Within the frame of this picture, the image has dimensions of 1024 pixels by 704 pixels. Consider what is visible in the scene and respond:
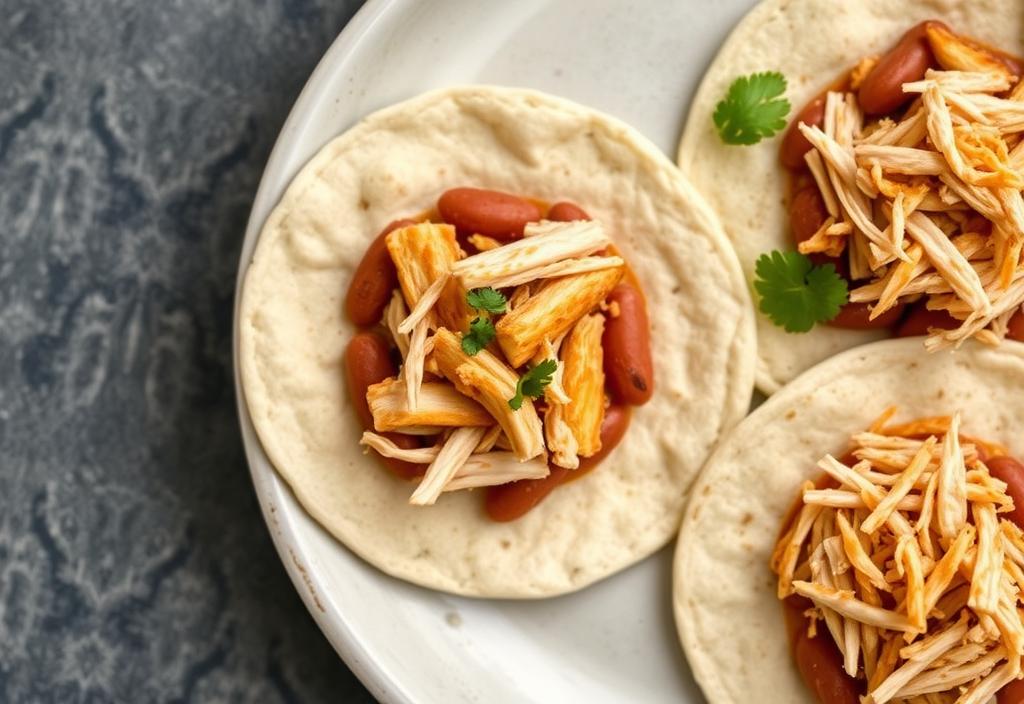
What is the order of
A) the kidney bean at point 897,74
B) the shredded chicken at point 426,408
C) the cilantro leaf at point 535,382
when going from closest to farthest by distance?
the cilantro leaf at point 535,382 → the shredded chicken at point 426,408 → the kidney bean at point 897,74

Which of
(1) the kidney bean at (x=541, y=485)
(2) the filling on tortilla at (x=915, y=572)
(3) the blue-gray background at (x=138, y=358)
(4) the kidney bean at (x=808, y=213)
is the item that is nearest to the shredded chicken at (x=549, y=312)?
(1) the kidney bean at (x=541, y=485)

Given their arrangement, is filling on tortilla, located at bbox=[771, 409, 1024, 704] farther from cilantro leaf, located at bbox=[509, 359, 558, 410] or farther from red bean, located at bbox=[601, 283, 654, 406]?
cilantro leaf, located at bbox=[509, 359, 558, 410]

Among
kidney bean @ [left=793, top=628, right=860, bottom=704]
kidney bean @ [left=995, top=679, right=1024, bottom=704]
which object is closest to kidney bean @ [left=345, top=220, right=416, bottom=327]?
kidney bean @ [left=793, top=628, right=860, bottom=704]

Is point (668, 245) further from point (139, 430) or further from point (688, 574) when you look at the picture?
point (139, 430)

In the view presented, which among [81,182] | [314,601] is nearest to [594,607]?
[314,601]

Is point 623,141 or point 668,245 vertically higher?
point 623,141

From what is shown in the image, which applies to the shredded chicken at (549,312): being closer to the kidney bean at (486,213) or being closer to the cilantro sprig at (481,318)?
the cilantro sprig at (481,318)

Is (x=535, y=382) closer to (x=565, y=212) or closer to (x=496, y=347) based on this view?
(x=496, y=347)

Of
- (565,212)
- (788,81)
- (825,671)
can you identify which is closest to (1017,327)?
(788,81)
